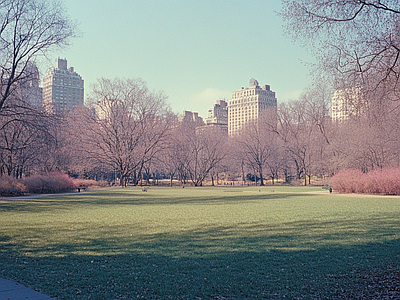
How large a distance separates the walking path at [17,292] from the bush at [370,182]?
27475 mm

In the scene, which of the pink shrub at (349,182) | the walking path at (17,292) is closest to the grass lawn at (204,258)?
the walking path at (17,292)

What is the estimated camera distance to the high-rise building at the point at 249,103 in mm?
131712

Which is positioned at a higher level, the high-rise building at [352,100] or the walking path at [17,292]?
the high-rise building at [352,100]

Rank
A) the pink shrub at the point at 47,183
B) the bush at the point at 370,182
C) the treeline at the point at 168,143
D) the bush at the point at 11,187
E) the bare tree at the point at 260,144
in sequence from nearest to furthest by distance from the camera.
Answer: the bush at the point at 370,182, the bush at the point at 11,187, the pink shrub at the point at 47,183, the treeline at the point at 168,143, the bare tree at the point at 260,144

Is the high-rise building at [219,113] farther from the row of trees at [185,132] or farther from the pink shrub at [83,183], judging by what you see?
the pink shrub at [83,183]

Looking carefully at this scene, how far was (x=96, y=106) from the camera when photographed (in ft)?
158

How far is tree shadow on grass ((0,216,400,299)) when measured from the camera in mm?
5168

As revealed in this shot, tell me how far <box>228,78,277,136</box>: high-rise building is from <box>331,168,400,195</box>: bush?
94.5 meters

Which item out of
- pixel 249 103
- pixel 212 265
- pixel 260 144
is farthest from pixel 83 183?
pixel 249 103

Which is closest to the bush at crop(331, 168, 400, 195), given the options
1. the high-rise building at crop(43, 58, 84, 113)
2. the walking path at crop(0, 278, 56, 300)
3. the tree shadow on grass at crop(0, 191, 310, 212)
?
the tree shadow on grass at crop(0, 191, 310, 212)

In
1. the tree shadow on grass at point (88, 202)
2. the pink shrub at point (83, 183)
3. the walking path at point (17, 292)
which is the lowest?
the tree shadow on grass at point (88, 202)

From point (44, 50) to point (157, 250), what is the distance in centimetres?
2110

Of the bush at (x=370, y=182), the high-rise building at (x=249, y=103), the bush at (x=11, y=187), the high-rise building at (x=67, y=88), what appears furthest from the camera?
the high-rise building at (x=249, y=103)

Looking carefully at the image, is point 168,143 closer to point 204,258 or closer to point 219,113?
point 204,258
